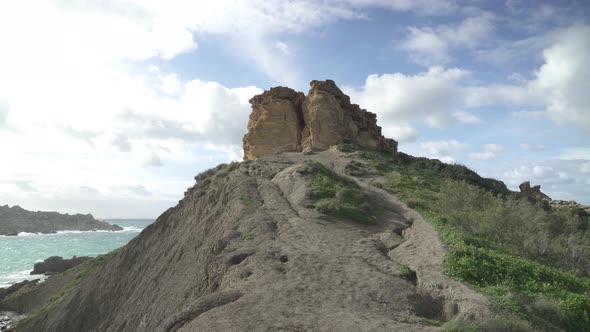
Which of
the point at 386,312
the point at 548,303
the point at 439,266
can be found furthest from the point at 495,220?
the point at 386,312

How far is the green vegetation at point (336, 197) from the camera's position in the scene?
17906 millimetres

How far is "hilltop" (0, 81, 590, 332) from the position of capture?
8.55 m

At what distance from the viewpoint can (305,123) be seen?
136ft

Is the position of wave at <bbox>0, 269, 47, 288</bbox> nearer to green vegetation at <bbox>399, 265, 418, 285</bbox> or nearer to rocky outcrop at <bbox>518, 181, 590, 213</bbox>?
green vegetation at <bbox>399, 265, 418, 285</bbox>

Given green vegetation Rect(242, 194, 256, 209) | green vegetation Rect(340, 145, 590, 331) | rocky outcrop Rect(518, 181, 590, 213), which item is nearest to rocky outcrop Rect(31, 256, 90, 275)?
green vegetation Rect(340, 145, 590, 331)

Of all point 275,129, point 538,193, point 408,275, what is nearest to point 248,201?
point 408,275

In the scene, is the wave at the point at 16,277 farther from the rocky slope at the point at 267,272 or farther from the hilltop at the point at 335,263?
the rocky slope at the point at 267,272

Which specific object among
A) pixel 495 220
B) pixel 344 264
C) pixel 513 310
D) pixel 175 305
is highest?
pixel 495 220

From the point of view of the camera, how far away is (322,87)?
4069 cm

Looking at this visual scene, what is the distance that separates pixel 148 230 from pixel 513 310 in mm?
21496

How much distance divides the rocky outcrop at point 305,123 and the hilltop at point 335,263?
19.3 ft

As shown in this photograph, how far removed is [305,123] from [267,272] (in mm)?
31412

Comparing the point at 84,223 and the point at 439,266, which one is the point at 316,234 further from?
the point at 84,223

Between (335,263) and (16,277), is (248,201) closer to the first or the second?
(335,263)
